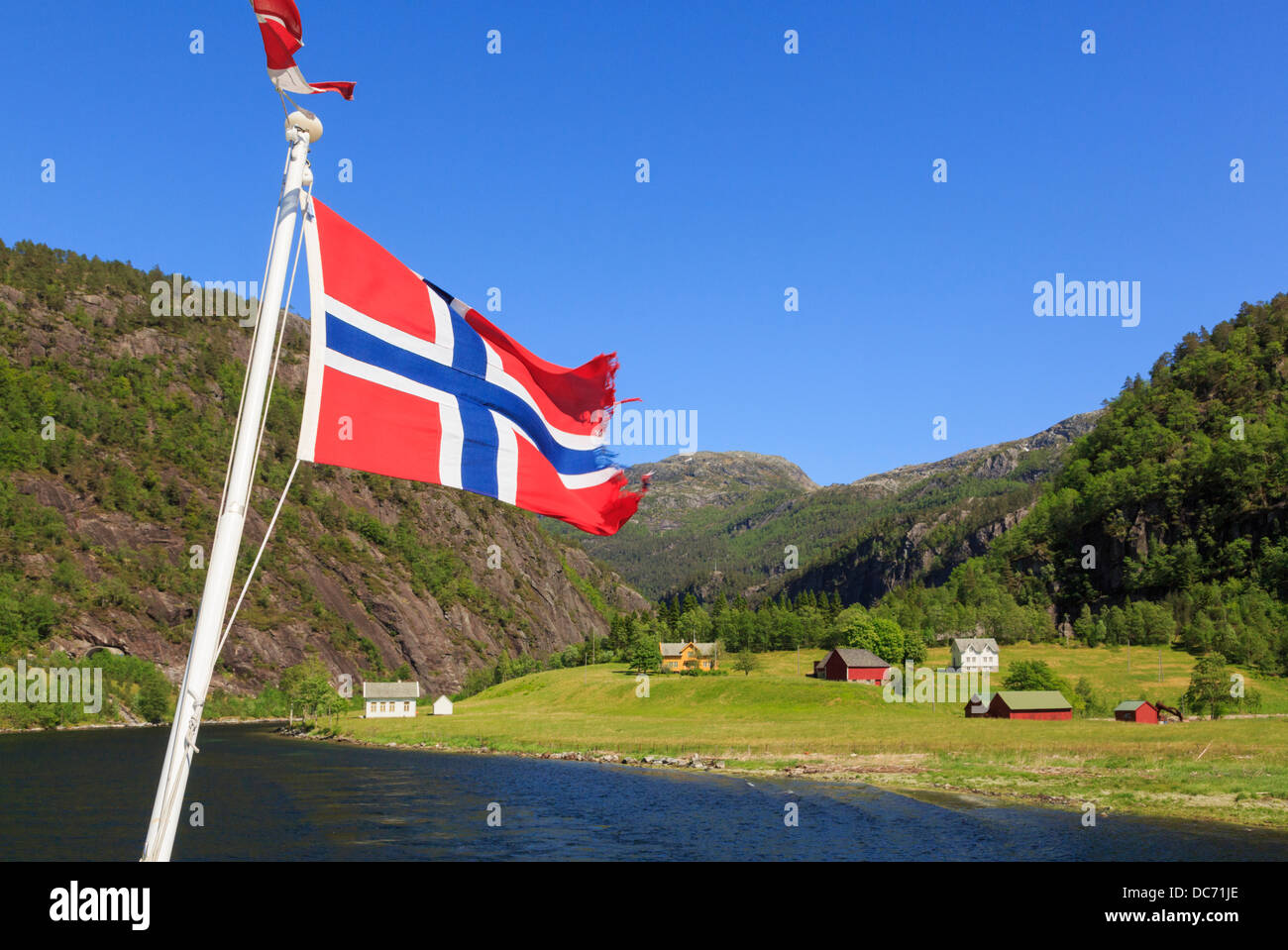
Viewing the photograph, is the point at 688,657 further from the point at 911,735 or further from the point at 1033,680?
the point at 911,735

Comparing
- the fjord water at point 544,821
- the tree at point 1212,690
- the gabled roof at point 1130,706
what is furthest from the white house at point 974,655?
the fjord water at point 544,821

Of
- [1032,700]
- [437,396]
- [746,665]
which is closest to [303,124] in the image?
[437,396]

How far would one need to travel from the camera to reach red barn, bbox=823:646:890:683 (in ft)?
452

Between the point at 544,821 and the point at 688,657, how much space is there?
353 feet

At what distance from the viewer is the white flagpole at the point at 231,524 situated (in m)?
8.37

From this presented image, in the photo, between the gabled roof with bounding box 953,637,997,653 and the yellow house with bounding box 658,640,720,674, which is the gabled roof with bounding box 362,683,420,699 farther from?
the gabled roof with bounding box 953,637,997,653

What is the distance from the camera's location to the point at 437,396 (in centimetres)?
1238

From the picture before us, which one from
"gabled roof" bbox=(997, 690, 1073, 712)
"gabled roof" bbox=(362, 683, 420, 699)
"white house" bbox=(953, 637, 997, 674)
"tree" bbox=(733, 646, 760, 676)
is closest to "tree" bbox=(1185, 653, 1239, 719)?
"gabled roof" bbox=(997, 690, 1073, 712)

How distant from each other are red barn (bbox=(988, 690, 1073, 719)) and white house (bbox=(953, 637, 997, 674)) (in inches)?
1387
